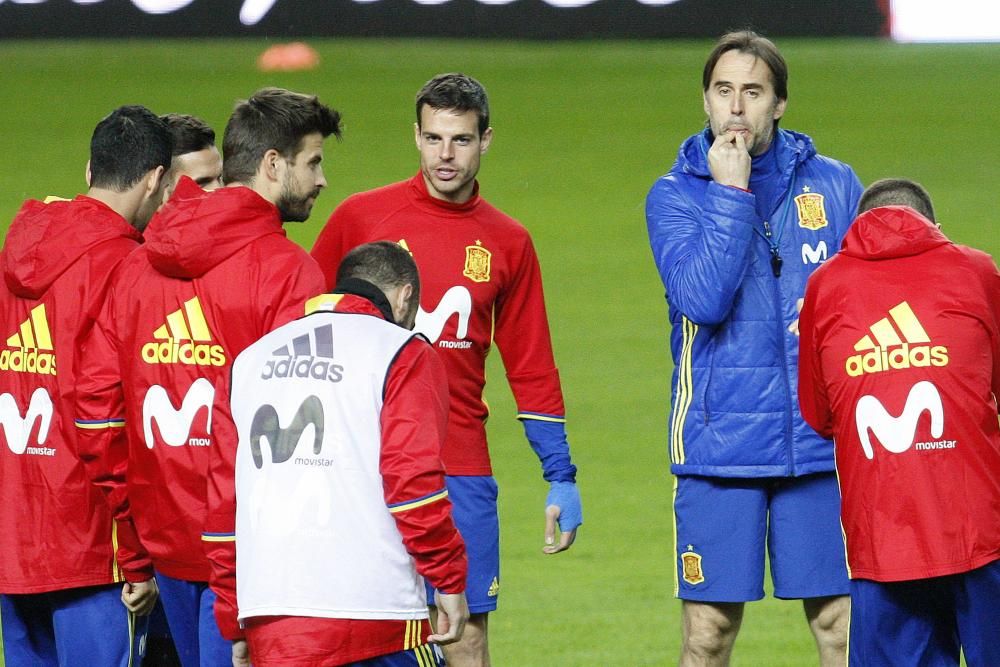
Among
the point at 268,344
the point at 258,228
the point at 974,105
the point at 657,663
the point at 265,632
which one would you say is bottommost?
the point at 657,663

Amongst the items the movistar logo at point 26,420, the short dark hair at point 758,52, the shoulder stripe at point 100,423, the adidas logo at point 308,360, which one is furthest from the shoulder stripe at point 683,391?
the movistar logo at point 26,420

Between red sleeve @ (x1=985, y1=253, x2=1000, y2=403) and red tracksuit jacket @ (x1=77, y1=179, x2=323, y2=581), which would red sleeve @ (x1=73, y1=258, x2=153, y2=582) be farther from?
red sleeve @ (x1=985, y1=253, x2=1000, y2=403)

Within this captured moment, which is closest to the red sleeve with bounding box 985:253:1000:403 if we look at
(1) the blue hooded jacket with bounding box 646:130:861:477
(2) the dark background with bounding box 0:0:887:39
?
(1) the blue hooded jacket with bounding box 646:130:861:477

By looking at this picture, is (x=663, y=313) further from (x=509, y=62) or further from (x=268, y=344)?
(x=268, y=344)

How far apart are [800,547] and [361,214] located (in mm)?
1772

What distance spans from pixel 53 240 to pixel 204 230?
2.05 feet

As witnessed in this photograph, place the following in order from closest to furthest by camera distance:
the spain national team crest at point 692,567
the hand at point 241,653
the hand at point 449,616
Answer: the hand at point 449,616
the hand at point 241,653
the spain national team crest at point 692,567

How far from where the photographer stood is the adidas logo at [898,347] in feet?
13.7

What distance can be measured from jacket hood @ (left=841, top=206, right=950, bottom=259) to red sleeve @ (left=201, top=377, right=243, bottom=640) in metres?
1.70

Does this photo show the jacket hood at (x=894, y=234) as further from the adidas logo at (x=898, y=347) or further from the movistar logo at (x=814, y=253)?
the movistar logo at (x=814, y=253)

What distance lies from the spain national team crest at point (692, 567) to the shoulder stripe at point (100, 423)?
1732mm

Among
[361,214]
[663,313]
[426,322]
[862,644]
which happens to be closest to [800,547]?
[862,644]

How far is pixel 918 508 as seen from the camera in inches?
165

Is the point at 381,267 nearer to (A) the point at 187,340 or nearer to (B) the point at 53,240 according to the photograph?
(A) the point at 187,340
